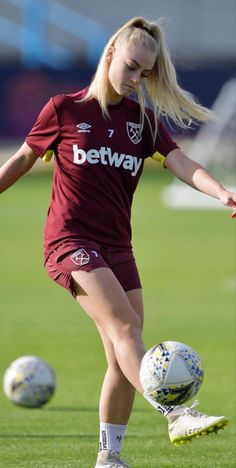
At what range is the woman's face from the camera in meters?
6.73

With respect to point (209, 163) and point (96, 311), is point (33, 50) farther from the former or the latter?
point (96, 311)

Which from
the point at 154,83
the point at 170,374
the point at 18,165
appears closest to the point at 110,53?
the point at 154,83

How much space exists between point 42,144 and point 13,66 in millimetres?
38521

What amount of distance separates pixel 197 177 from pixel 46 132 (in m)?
0.90

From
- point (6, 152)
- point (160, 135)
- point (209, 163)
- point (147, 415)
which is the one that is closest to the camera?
point (160, 135)

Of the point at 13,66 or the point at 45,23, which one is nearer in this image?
the point at 13,66

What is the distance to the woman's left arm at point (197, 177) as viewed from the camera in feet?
21.9

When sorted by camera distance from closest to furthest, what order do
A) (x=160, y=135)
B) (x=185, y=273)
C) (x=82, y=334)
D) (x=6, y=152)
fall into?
(x=160, y=135), (x=82, y=334), (x=185, y=273), (x=6, y=152)

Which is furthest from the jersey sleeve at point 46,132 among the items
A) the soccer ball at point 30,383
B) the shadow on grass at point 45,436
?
the soccer ball at point 30,383

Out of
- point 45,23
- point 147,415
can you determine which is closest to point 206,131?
point 45,23

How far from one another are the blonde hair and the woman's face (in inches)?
1.6

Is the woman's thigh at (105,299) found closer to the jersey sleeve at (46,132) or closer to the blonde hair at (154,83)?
the jersey sleeve at (46,132)

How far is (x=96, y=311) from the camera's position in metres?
6.62

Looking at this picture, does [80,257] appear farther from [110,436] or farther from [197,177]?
[110,436]
